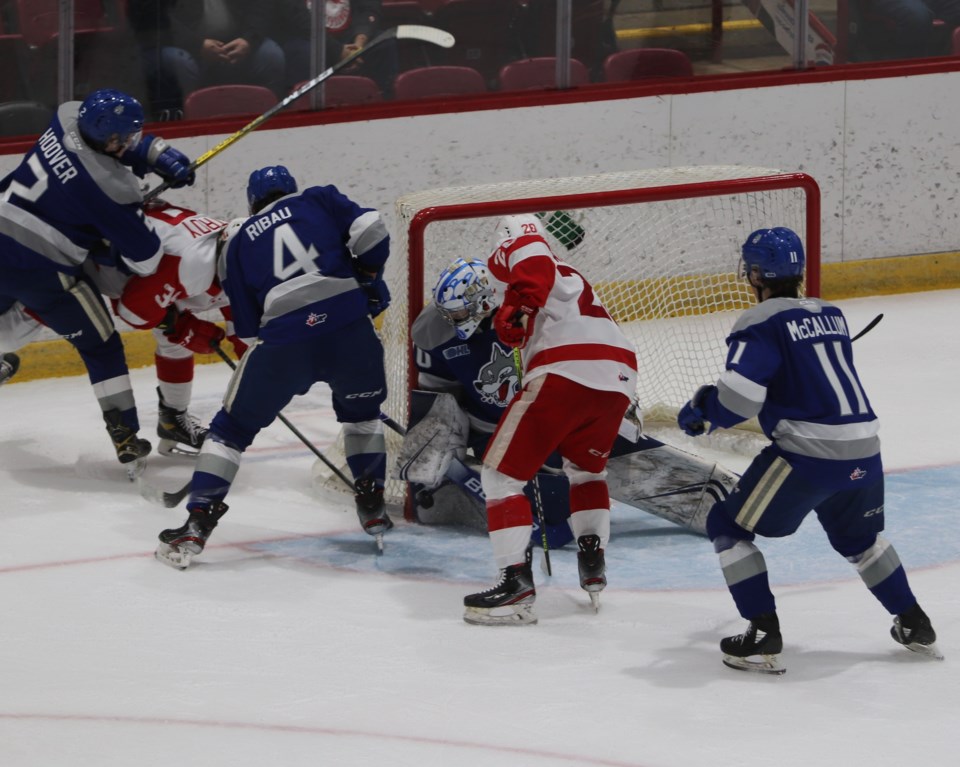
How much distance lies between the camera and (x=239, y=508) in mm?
4422

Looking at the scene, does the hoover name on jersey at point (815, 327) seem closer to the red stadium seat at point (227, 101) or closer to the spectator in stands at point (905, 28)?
the red stadium seat at point (227, 101)

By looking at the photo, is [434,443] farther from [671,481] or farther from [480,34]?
[480,34]

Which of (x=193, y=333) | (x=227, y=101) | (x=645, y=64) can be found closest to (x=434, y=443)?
(x=193, y=333)

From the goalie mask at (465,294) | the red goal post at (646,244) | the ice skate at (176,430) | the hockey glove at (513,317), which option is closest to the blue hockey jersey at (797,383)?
the hockey glove at (513,317)

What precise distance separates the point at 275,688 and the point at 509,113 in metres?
3.55

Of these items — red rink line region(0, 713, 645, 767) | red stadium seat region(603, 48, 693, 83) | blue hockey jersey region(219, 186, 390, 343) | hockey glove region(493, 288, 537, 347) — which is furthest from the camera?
red stadium seat region(603, 48, 693, 83)

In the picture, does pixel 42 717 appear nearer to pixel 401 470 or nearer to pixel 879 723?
pixel 401 470

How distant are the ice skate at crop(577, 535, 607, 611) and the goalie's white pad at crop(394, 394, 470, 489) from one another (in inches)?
22.9

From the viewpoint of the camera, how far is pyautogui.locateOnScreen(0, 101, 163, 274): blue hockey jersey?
432 centimetres

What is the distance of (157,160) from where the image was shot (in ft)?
14.5

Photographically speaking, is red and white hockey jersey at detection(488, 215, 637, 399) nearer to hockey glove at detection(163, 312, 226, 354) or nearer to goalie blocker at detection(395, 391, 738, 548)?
goalie blocker at detection(395, 391, 738, 548)

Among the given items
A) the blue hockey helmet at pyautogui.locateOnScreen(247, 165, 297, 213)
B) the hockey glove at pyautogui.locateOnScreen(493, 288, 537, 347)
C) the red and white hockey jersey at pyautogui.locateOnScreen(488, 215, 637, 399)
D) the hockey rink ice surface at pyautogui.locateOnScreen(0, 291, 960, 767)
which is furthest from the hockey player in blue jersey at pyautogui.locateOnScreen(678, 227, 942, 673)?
the blue hockey helmet at pyautogui.locateOnScreen(247, 165, 297, 213)

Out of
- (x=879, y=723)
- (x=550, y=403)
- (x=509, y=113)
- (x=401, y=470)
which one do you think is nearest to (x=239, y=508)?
(x=401, y=470)

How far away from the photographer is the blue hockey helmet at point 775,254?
316 cm
